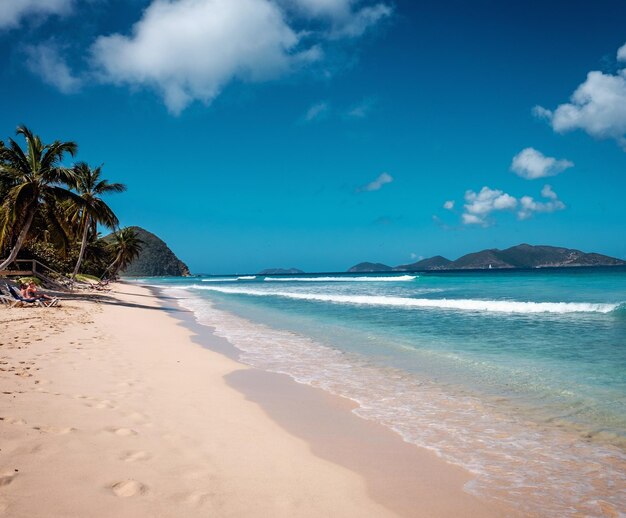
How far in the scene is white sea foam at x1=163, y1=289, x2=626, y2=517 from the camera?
3.44 metres

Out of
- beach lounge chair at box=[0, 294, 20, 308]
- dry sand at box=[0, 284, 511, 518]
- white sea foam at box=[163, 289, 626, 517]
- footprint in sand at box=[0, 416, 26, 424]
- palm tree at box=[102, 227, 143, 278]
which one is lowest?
white sea foam at box=[163, 289, 626, 517]

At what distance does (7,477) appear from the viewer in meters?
2.92

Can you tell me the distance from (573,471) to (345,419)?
2.58 m

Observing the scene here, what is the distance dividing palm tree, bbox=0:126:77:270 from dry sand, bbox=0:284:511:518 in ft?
49.2

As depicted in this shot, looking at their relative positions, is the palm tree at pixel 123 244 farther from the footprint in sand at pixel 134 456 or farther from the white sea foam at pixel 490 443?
the footprint in sand at pixel 134 456

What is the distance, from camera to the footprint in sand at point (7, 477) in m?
2.84

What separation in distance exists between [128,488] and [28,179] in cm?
2071

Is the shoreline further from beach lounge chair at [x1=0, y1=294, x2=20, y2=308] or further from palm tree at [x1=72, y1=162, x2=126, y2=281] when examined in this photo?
palm tree at [x1=72, y1=162, x2=126, y2=281]

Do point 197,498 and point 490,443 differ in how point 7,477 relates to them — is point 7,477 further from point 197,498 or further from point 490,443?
point 490,443

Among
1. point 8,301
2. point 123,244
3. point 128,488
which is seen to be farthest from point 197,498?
point 123,244

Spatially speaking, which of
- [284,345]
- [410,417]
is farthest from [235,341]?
[410,417]

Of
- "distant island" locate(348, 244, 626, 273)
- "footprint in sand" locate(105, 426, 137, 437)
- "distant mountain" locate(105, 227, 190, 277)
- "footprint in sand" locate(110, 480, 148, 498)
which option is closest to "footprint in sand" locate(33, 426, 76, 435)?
"footprint in sand" locate(105, 426, 137, 437)

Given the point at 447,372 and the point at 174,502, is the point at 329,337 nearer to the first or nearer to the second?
the point at 447,372

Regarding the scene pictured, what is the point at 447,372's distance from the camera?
780 centimetres
